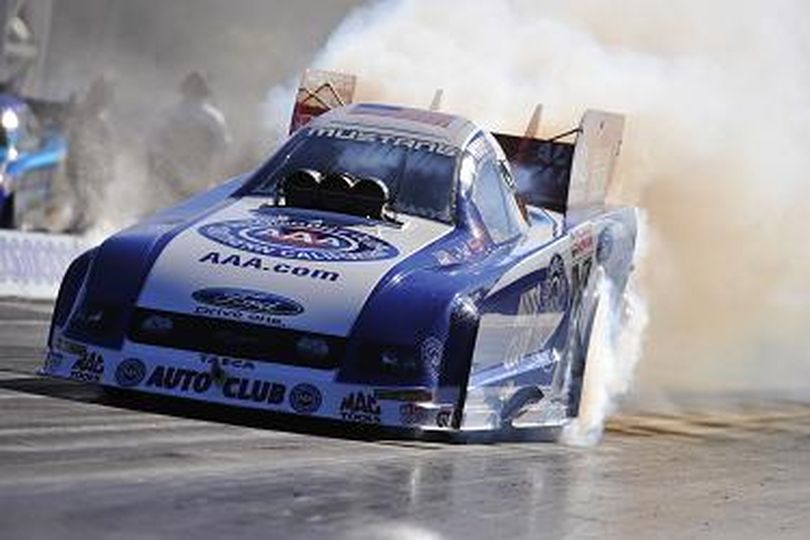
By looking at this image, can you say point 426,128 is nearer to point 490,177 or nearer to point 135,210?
point 490,177

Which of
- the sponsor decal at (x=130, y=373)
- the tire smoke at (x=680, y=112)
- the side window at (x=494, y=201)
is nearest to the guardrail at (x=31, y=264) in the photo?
the tire smoke at (x=680, y=112)

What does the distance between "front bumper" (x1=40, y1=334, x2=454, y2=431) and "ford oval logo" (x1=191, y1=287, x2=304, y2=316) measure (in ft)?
0.75

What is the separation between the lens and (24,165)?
23.7 metres

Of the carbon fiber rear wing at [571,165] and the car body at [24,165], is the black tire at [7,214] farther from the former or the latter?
the carbon fiber rear wing at [571,165]

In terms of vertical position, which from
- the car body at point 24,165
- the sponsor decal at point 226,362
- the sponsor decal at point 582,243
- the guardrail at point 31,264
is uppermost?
the car body at point 24,165

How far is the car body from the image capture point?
22984mm

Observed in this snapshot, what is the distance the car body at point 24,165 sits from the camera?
2298cm

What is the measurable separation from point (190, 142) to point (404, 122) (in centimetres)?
2147

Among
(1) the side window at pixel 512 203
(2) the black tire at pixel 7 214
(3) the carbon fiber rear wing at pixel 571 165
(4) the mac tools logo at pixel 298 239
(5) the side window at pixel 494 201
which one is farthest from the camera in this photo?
(2) the black tire at pixel 7 214

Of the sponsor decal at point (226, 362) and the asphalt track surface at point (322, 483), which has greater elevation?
the sponsor decal at point (226, 362)

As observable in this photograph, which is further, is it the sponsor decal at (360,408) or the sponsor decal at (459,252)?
the sponsor decal at (459,252)

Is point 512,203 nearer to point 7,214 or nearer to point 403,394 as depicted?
point 403,394

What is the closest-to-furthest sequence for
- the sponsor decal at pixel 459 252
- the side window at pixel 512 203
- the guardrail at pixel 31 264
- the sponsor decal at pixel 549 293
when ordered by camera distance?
1. the sponsor decal at pixel 459 252
2. the sponsor decal at pixel 549 293
3. the side window at pixel 512 203
4. the guardrail at pixel 31 264

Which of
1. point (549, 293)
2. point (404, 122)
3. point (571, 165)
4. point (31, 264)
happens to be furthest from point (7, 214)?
point (549, 293)
